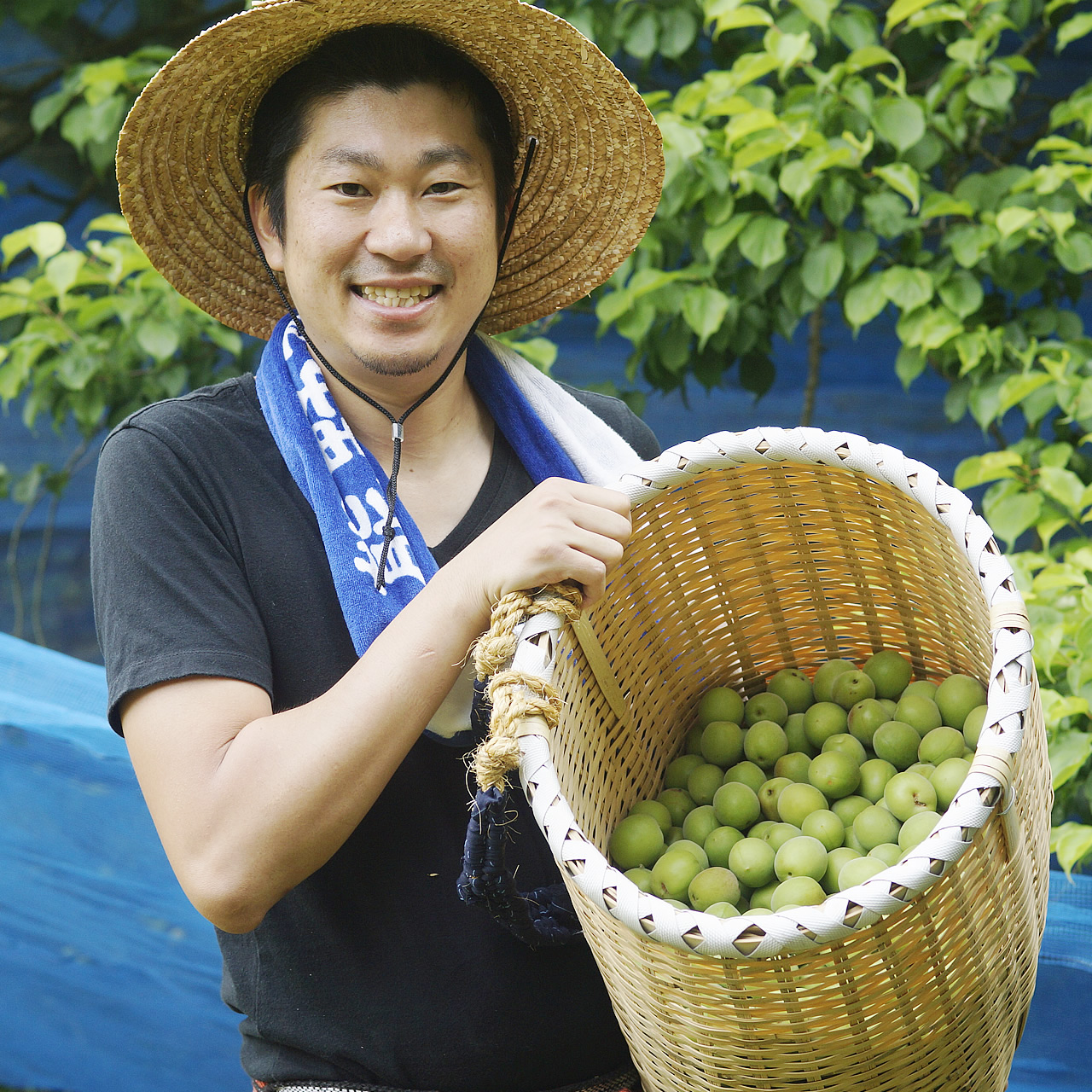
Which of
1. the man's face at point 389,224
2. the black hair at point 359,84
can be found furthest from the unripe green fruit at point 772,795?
the black hair at point 359,84

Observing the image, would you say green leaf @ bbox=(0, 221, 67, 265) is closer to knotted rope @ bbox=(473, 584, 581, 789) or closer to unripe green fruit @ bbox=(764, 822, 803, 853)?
knotted rope @ bbox=(473, 584, 581, 789)

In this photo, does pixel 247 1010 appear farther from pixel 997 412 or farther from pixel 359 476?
pixel 997 412

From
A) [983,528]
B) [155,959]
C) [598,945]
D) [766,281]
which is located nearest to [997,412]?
[766,281]

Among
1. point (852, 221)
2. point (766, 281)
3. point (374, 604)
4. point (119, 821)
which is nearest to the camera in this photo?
point (374, 604)

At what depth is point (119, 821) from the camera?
1.79 m

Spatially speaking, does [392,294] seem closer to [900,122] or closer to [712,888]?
[712,888]

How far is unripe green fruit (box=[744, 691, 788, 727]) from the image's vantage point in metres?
1.12

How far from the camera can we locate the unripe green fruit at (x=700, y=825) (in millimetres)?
1001

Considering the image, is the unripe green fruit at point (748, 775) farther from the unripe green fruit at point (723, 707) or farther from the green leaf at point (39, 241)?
the green leaf at point (39, 241)

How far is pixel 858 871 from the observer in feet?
2.78

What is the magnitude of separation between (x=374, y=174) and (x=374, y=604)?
15.3 inches

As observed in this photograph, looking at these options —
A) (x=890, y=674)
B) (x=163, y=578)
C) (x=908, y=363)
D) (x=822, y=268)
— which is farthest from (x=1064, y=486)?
(x=163, y=578)

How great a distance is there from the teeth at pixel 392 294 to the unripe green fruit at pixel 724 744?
0.51m

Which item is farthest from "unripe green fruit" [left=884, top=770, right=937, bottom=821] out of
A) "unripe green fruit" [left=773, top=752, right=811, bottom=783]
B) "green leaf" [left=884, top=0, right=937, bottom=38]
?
"green leaf" [left=884, top=0, right=937, bottom=38]
